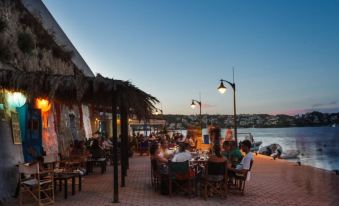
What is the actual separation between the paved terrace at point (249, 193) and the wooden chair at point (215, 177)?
0.31 metres

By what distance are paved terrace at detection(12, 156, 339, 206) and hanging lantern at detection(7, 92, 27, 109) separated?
8.80 ft

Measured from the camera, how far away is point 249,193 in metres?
10.0

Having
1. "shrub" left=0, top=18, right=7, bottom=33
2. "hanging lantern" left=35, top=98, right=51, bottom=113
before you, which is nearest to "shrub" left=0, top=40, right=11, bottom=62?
"shrub" left=0, top=18, right=7, bottom=33

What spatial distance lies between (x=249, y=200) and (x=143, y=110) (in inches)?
137

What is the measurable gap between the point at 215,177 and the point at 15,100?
227 inches

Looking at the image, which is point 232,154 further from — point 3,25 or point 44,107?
point 3,25

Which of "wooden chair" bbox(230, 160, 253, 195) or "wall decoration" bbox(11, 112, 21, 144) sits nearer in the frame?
"wooden chair" bbox(230, 160, 253, 195)

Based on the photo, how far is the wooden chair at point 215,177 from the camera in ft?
30.7

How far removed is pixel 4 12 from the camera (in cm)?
1106

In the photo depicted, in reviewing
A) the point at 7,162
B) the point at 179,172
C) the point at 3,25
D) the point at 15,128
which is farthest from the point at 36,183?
the point at 3,25

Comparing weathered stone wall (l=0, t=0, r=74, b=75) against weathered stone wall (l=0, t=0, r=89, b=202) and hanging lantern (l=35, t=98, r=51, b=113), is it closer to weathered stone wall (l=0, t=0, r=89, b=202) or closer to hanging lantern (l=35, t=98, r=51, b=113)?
weathered stone wall (l=0, t=0, r=89, b=202)

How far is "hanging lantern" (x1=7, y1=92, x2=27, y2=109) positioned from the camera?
33.3 ft

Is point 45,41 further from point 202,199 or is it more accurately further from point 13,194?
point 202,199

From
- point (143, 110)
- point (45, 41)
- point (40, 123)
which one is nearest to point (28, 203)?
point (143, 110)
